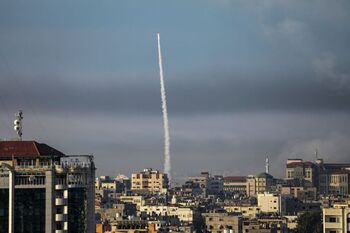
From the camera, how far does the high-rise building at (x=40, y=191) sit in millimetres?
88750

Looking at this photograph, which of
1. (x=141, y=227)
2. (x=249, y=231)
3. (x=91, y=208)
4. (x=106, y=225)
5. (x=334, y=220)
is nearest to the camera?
(x=91, y=208)

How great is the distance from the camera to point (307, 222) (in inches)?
7771

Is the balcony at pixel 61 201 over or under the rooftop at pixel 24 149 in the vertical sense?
under

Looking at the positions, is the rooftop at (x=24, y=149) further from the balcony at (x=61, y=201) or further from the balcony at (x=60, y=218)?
the balcony at (x=60, y=218)

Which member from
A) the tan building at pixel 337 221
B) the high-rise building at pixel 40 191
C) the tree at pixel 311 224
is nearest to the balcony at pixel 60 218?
the high-rise building at pixel 40 191

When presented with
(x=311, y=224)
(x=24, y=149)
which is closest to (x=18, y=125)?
(x=24, y=149)

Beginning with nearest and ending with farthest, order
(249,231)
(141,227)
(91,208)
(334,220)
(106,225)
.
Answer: (91,208)
(334,220)
(141,227)
(106,225)
(249,231)

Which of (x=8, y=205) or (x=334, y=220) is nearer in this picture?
(x=8, y=205)

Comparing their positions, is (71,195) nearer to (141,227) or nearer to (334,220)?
(334,220)

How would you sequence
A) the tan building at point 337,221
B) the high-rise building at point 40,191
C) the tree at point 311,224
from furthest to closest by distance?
the tree at point 311,224
the tan building at point 337,221
the high-rise building at point 40,191

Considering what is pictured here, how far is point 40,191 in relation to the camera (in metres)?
89.9

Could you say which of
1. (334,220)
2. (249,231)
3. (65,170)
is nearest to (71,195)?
(65,170)

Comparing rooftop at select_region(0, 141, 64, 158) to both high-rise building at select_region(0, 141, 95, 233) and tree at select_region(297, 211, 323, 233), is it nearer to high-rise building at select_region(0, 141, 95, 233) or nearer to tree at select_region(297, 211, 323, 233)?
high-rise building at select_region(0, 141, 95, 233)

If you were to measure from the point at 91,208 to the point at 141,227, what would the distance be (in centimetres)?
5619
